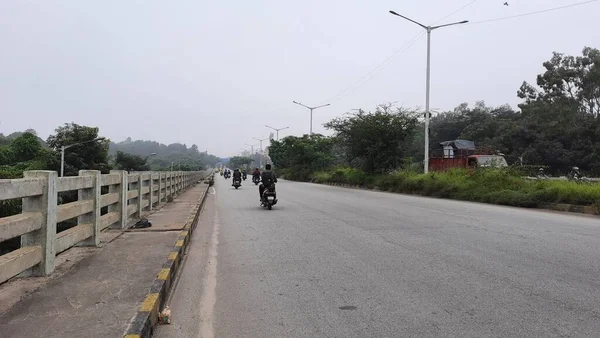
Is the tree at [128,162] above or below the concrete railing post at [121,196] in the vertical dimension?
above

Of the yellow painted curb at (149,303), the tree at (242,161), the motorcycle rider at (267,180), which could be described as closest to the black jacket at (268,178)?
the motorcycle rider at (267,180)

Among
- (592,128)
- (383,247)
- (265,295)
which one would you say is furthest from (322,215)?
(592,128)

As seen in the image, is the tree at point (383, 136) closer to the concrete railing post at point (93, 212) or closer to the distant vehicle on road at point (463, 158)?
the distant vehicle on road at point (463, 158)

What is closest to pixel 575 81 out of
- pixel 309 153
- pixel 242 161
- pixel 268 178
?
pixel 309 153

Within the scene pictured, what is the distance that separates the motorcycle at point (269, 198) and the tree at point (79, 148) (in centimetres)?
4443

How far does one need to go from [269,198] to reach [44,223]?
36.0ft

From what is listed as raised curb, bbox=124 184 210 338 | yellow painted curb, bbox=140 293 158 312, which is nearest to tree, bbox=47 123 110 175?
raised curb, bbox=124 184 210 338

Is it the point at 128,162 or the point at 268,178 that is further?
the point at 128,162

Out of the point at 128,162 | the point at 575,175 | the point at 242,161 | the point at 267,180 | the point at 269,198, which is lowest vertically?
the point at 269,198

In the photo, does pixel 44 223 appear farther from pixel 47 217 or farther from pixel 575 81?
pixel 575 81

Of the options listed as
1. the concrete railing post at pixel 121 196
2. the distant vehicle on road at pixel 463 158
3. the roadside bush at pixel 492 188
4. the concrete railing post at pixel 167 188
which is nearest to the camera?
the concrete railing post at pixel 121 196

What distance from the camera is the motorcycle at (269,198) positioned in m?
16.2

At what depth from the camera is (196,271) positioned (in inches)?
276

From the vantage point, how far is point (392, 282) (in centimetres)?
597
